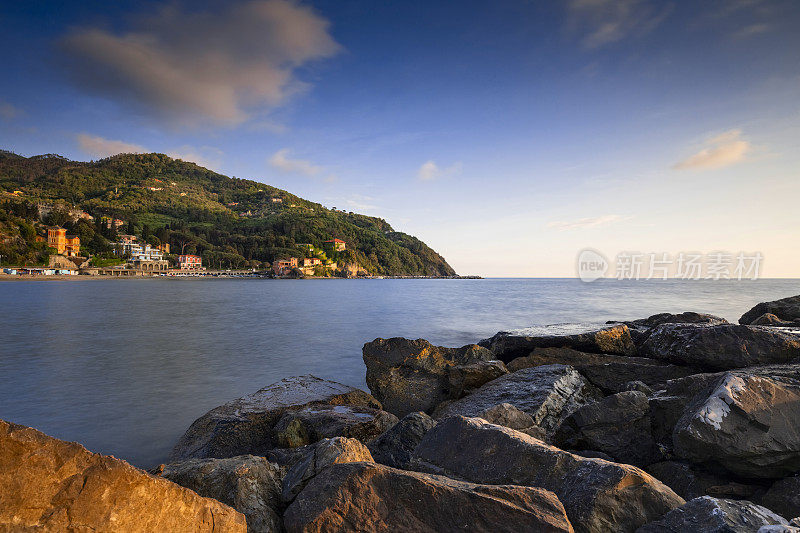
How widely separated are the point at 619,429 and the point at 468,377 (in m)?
2.94

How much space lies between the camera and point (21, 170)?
174 meters

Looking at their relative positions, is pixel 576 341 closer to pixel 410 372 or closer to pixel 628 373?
pixel 628 373

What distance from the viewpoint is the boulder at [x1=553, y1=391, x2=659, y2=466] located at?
424cm

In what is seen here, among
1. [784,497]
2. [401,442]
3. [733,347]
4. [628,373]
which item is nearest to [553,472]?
[401,442]

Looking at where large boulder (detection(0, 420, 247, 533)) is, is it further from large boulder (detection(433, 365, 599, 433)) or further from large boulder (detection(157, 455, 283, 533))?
large boulder (detection(433, 365, 599, 433))

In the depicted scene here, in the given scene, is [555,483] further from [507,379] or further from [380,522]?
[507,379]

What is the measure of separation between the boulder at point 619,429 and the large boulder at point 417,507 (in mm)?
2479

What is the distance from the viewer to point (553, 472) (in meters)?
2.96

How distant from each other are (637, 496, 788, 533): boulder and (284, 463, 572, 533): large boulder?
70cm

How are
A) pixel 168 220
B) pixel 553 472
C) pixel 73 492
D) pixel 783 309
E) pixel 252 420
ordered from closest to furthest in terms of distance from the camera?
1. pixel 73 492
2. pixel 553 472
3. pixel 252 420
4. pixel 783 309
5. pixel 168 220

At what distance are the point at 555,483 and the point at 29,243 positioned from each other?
124 m

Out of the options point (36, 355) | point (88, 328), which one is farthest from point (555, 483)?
point (88, 328)

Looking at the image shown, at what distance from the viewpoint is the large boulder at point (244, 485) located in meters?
2.77

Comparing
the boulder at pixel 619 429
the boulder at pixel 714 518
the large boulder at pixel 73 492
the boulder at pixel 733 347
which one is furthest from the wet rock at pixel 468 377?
the large boulder at pixel 73 492
